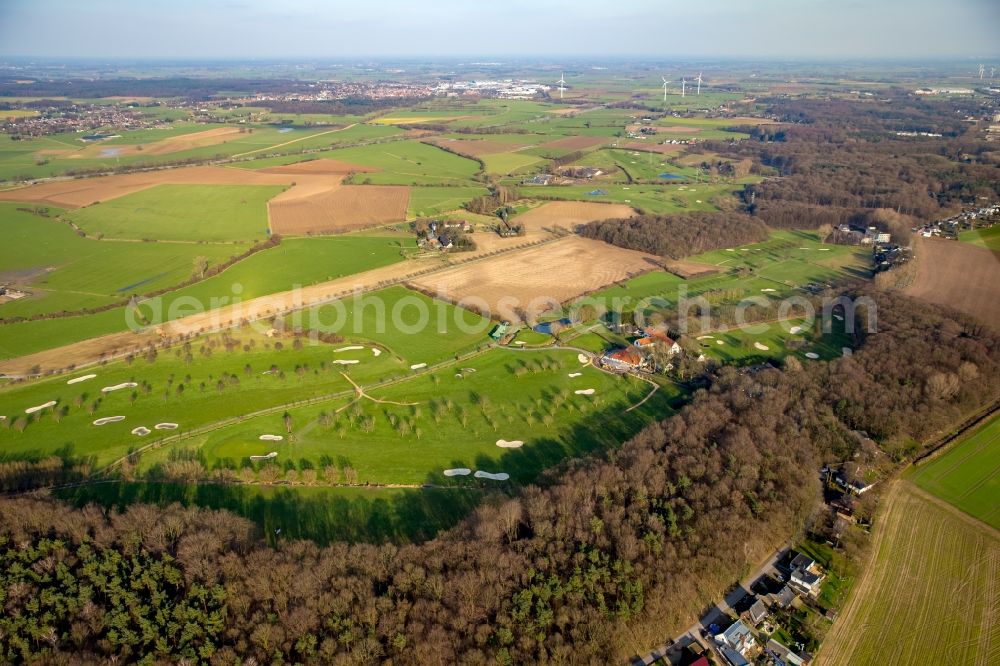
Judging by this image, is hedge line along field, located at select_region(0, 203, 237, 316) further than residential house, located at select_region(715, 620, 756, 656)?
Yes

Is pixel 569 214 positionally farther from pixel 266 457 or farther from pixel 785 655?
pixel 785 655

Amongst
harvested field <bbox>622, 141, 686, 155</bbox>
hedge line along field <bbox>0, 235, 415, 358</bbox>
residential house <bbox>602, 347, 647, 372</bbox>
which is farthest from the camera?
harvested field <bbox>622, 141, 686, 155</bbox>

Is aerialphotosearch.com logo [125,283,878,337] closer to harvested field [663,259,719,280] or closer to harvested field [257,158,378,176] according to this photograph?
harvested field [663,259,719,280]

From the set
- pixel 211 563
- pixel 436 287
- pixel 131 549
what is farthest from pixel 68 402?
pixel 436 287

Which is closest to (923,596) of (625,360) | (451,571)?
(451,571)

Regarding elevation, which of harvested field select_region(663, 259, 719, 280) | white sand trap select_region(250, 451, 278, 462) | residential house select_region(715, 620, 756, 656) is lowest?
residential house select_region(715, 620, 756, 656)

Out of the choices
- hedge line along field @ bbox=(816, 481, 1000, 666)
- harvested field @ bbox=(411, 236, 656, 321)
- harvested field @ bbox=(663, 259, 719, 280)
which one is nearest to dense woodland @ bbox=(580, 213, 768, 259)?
harvested field @ bbox=(411, 236, 656, 321)

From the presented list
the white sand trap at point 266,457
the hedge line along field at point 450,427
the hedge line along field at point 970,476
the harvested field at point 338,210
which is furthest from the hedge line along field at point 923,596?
the harvested field at point 338,210
